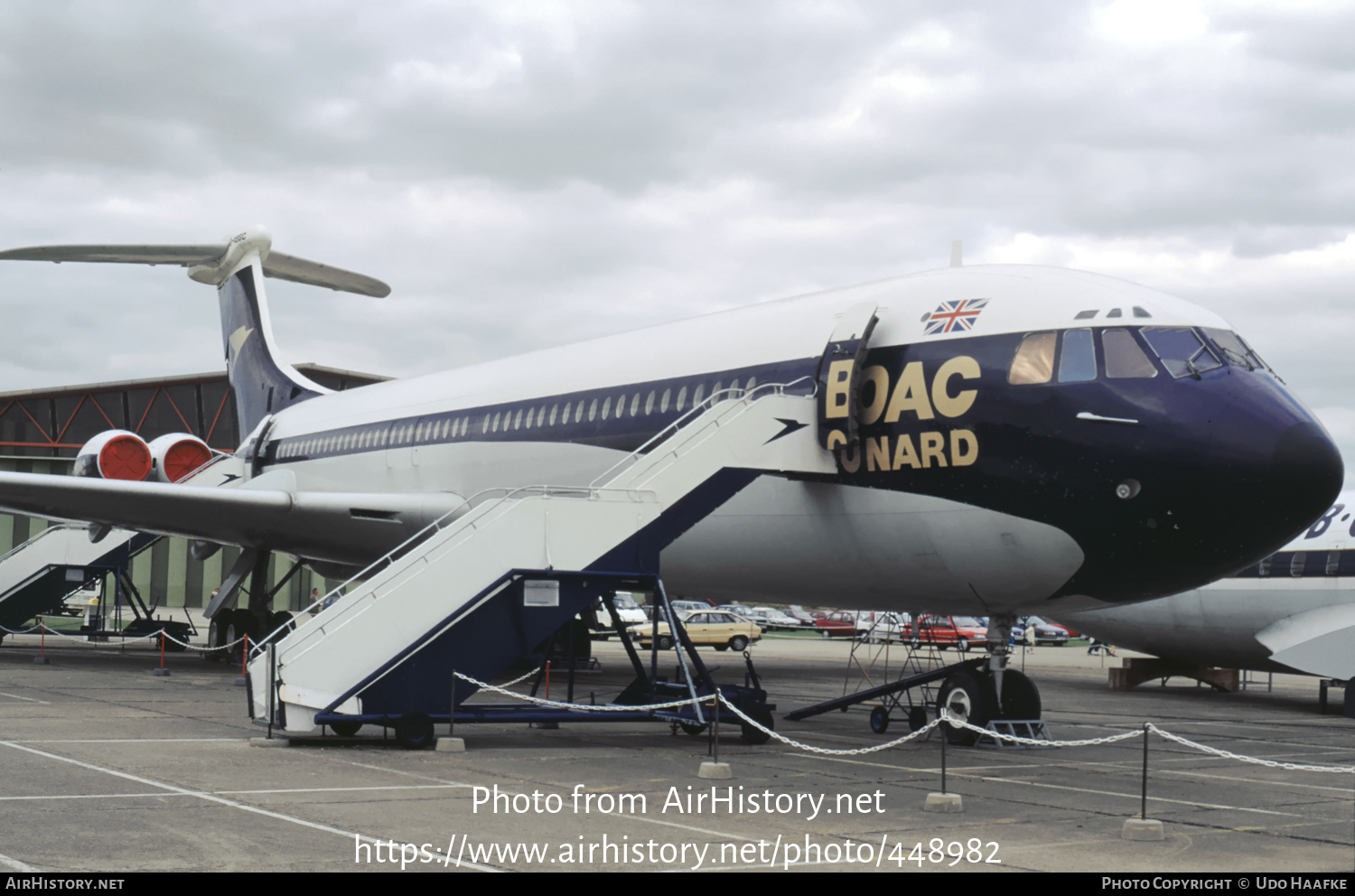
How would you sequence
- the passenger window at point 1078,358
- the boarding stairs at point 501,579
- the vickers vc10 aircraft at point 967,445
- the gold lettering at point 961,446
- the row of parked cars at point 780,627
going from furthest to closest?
the row of parked cars at point 780,627, the boarding stairs at point 501,579, the gold lettering at point 961,446, the passenger window at point 1078,358, the vickers vc10 aircraft at point 967,445

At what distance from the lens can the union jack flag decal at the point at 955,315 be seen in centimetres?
1259

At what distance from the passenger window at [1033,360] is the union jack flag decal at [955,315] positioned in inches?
24.9

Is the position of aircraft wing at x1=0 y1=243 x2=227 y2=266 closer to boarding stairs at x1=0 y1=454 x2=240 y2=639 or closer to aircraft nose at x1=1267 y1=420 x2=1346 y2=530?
boarding stairs at x1=0 y1=454 x2=240 y2=639

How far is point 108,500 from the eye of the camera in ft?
64.6

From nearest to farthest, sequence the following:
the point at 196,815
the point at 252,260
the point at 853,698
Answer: the point at 196,815 → the point at 853,698 → the point at 252,260

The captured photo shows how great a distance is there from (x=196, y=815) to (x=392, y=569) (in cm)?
488

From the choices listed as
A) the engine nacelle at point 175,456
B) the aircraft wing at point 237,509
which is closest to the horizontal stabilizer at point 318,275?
the engine nacelle at point 175,456

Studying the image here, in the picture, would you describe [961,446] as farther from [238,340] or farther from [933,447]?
[238,340]

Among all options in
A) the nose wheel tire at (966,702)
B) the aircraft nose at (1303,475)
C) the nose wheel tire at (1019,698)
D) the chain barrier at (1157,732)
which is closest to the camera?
the chain barrier at (1157,732)

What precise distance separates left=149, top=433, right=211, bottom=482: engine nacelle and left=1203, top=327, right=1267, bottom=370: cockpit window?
19.6 m

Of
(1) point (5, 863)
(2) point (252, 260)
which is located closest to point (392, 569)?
(1) point (5, 863)

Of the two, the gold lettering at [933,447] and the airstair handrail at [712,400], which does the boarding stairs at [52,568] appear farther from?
the gold lettering at [933,447]
